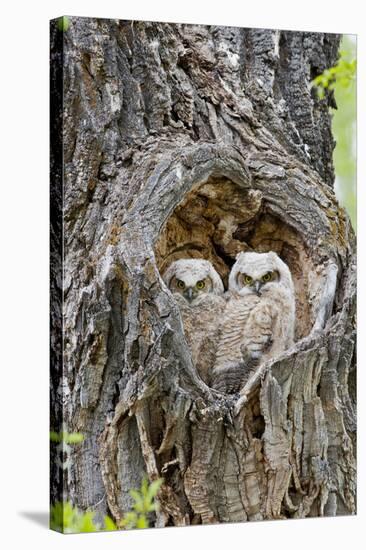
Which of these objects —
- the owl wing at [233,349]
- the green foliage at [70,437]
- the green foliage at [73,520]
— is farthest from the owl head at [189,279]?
the green foliage at [73,520]

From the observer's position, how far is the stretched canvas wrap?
4.55 meters

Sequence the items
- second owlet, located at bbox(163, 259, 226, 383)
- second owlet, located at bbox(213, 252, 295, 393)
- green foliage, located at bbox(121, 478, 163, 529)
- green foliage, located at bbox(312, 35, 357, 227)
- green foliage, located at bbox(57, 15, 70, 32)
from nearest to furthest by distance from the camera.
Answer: green foliage, located at bbox(57, 15, 70, 32)
green foliage, located at bbox(121, 478, 163, 529)
second owlet, located at bbox(163, 259, 226, 383)
second owlet, located at bbox(213, 252, 295, 393)
green foliage, located at bbox(312, 35, 357, 227)

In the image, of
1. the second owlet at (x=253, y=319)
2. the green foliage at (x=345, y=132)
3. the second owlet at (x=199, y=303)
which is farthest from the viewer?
the green foliage at (x=345, y=132)

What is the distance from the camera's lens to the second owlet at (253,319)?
16.1ft

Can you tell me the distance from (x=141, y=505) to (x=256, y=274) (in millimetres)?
1123

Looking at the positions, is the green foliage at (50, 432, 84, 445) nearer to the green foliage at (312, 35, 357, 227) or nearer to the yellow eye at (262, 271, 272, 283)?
the yellow eye at (262, 271, 272, 283)

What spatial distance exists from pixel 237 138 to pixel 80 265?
95 centimetres

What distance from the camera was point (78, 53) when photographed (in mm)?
4531

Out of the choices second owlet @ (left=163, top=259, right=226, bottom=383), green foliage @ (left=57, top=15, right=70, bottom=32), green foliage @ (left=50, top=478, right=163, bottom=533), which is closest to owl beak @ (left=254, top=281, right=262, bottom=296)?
second owlet @ (left=163, top=259, right=226, bottom=383)

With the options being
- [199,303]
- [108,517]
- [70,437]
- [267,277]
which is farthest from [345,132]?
[108,517]

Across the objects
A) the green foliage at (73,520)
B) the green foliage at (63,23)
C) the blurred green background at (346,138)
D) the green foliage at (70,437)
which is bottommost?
the green foliage at (73,520)

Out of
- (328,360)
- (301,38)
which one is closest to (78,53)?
(301,38)

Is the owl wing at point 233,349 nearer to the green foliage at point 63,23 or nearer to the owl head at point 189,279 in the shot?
the owl head at point 189,279

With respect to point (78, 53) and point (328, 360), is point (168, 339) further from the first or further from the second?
point (78, 53)
